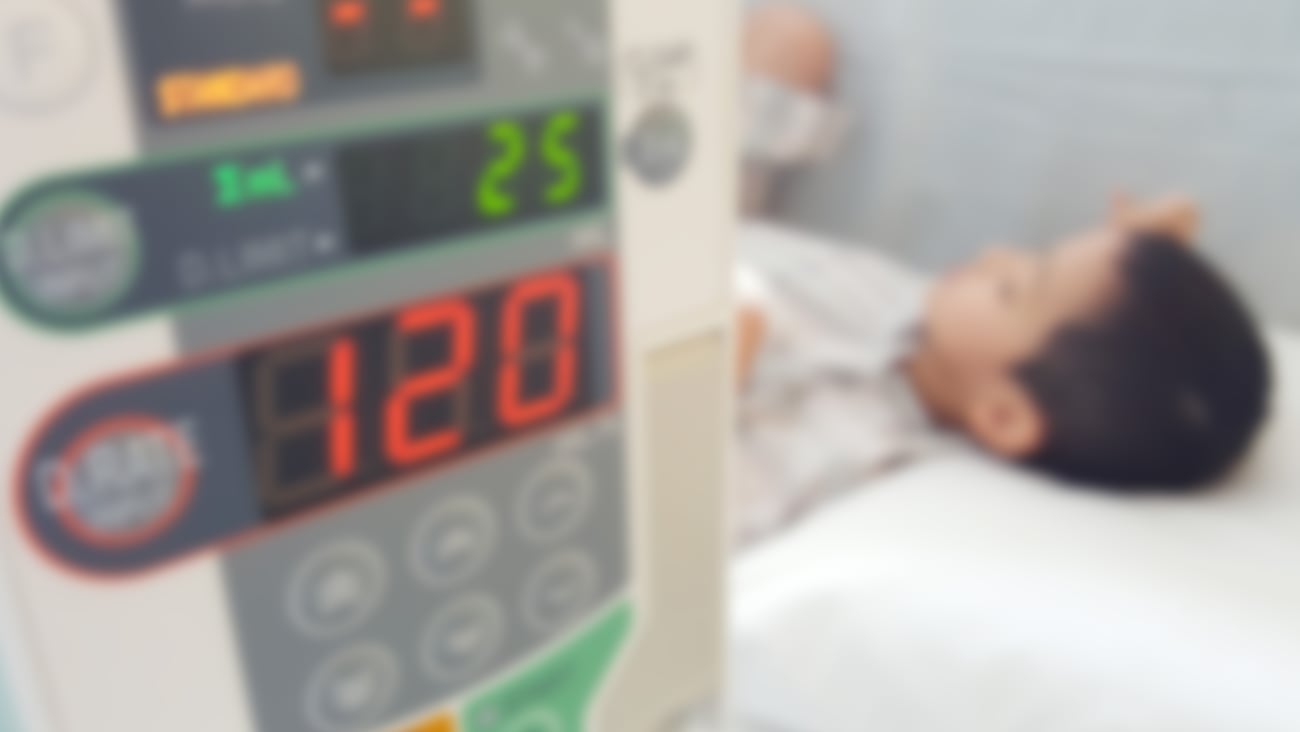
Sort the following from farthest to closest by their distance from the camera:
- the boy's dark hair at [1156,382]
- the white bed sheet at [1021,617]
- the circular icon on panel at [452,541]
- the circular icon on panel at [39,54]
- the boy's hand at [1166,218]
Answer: the boy's hand at [1166,218]
the boy's dark hair at [1156,382]
the white bed sheet at [1021,617]
the circular icon on panel at [452,541]
the circular icon on panel at [39,54]

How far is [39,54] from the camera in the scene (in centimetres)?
25

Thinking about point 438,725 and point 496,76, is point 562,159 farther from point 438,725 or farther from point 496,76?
point 438,725

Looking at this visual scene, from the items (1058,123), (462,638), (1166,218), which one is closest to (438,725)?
(462,638)

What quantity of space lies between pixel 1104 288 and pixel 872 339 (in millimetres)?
233

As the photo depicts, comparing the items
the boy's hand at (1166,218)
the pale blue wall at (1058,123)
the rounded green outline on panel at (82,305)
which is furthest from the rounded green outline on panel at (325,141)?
the pale blue wall at (1058,123)

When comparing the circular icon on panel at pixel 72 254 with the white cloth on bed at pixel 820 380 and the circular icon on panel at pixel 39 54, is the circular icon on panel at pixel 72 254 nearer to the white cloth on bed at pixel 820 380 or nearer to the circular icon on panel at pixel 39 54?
the circular icon on panel at pixel 39 54

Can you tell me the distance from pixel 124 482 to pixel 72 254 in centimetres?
6

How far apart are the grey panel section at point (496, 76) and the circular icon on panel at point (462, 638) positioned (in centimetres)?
16

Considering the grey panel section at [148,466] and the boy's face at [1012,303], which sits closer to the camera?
the grey panel section at [148,466]

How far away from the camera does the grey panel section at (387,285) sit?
0.29 metres

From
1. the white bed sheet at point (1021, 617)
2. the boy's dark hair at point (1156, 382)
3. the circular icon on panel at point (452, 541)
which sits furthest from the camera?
the boy's dark hair at point (1156, 382)

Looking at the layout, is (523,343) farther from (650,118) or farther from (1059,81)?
(1059,81)

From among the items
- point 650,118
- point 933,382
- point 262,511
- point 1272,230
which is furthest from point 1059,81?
point 262,511

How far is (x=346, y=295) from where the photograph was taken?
31 centimetres
